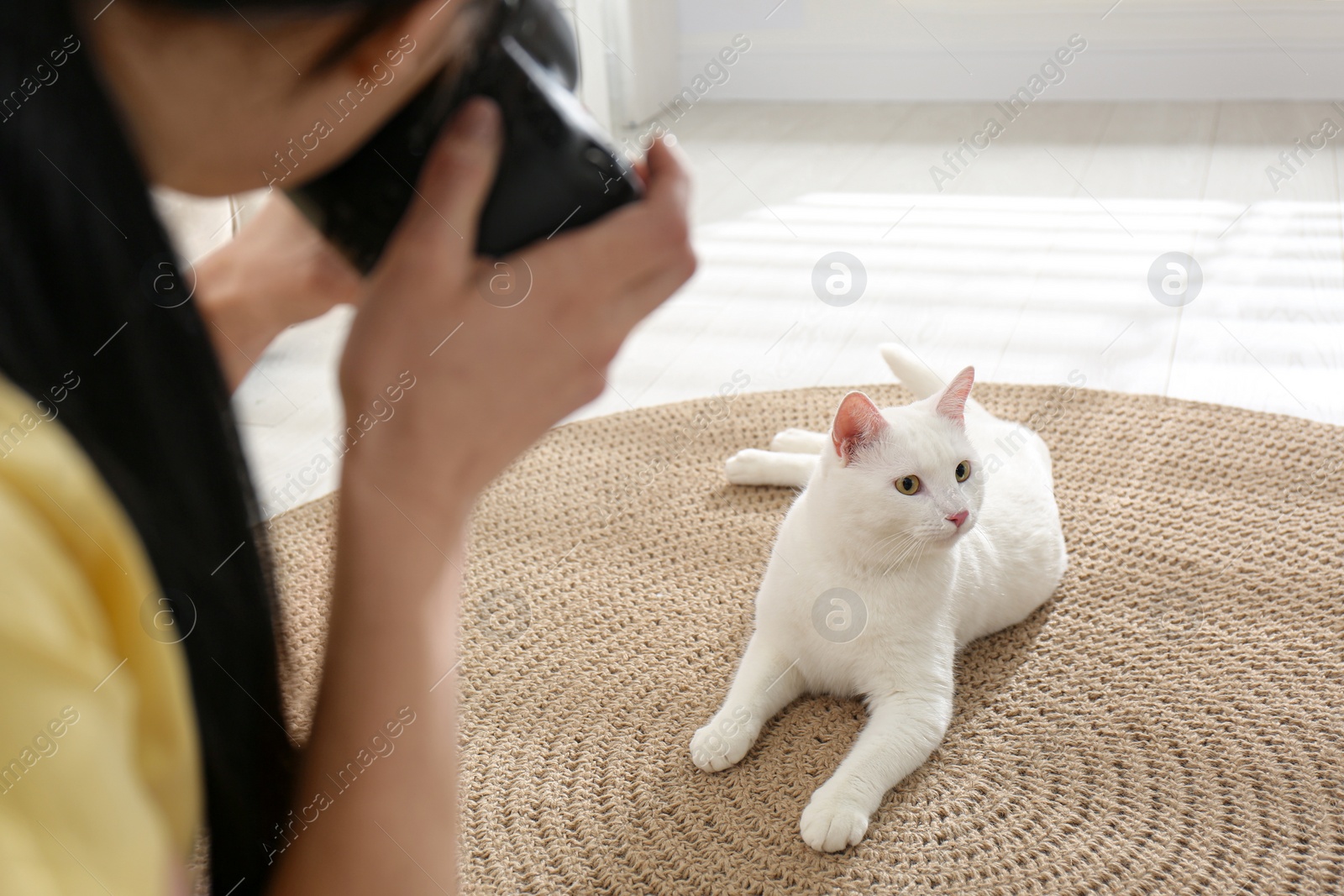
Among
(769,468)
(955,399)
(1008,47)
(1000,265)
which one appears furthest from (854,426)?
(1008,47)

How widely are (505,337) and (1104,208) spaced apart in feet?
7.71

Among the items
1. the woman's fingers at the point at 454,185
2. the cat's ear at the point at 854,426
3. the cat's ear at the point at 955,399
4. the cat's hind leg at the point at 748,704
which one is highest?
the woman's fingers at the point at 454,185

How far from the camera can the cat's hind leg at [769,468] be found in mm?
1388

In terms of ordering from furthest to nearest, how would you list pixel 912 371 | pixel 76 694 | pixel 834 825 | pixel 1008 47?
pixel 1008 47 < pixel 912 371 < pixel 834 825 < pixel 76 694

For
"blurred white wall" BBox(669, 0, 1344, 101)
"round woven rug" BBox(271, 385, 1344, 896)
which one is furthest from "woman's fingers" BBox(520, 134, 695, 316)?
"blurred white wall" BBox(669, 0, 1344, 101)

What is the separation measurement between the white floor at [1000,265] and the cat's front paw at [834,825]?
2.92 ft

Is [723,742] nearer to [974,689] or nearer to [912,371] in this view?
[974,689]

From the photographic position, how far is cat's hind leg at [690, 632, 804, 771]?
3.24 feet

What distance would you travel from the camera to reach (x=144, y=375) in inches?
13.9

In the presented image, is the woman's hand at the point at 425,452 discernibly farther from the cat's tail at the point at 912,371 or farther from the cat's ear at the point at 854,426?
the cat's tail at the point at 912,371

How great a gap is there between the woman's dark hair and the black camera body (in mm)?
74

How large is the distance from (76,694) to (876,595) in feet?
2.64

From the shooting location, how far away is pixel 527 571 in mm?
1290

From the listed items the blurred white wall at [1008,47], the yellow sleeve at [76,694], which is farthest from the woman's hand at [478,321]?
the blurred white wall at [1008,47]
